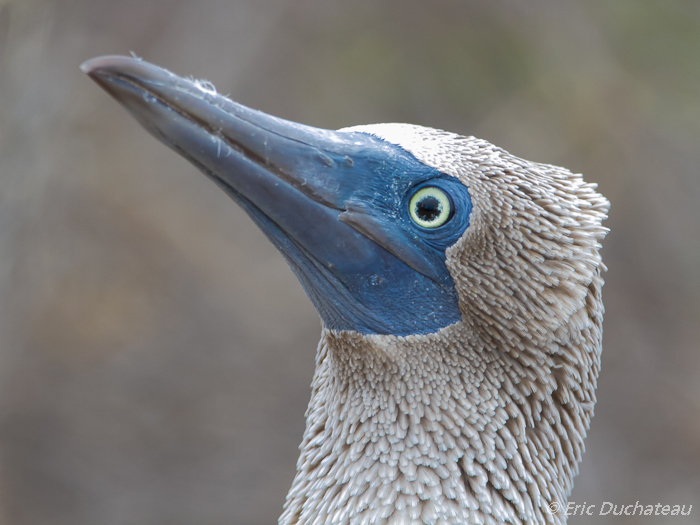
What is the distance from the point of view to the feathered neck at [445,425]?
317 cm

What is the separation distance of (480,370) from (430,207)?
0.78m

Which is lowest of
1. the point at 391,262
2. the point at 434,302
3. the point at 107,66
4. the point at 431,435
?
the point at 431,435

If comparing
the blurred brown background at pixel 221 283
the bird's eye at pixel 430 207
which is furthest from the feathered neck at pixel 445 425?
the blurred brown background at pixel 221 283

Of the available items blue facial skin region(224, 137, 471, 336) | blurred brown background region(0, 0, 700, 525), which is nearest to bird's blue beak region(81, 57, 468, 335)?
blue facial skin region(224, 137, 471, 336)

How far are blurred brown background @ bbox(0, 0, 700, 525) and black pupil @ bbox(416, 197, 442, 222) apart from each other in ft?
19.5

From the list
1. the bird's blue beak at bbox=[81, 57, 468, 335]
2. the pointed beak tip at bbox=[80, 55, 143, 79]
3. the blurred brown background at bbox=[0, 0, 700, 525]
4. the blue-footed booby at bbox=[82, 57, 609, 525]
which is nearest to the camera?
the pointed beak tip at bbox=[80, 55, 143, 79]

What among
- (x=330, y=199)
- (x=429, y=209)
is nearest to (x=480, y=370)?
(x=429, y=209)

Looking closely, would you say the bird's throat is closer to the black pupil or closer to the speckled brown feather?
the speckled brown feather

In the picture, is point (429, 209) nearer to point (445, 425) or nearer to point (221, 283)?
point (445, 425)

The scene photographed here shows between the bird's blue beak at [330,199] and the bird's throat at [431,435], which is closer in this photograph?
the bird's blue beak at [330,199]

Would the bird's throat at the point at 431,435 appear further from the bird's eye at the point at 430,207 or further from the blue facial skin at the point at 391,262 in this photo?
the bird's eye at the point at 430,207

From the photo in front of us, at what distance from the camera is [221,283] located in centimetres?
902

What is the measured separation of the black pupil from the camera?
10.5ft

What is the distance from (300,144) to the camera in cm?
305
